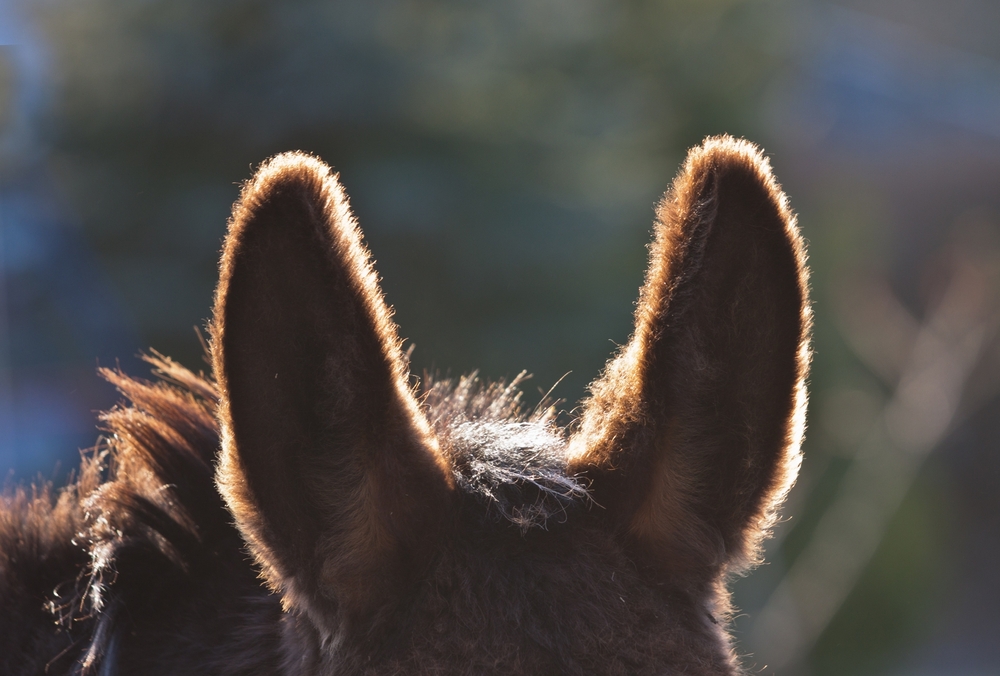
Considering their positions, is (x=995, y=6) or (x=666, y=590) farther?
(x=995, y=6)

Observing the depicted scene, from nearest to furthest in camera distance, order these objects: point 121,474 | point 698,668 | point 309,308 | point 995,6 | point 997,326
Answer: point 309,308, point 698,668, point 121,474, point 997,326, point 995,6

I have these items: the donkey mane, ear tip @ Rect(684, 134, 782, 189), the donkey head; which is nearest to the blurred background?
the donkey mane

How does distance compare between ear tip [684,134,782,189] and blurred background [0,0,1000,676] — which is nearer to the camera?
ear tip [684,134,782,189]

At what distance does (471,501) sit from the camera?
1520 mm

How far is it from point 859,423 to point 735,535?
31.2ft

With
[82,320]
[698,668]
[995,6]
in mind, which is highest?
[995,6]

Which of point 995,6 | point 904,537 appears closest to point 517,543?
point 904,537

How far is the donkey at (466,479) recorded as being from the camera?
1312mm

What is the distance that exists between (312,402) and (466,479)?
12.9 inches

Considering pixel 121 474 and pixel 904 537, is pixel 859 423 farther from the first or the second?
pixel 121 474

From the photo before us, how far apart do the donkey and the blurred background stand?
23.8 feet

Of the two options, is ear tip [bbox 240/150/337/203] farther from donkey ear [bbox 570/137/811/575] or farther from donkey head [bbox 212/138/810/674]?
donkey ear [bbox 570/137/811/575]

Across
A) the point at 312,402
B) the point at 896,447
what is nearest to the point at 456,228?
the point at 896,447

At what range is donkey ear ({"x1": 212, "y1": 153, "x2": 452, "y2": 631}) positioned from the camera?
1287 millimetres
